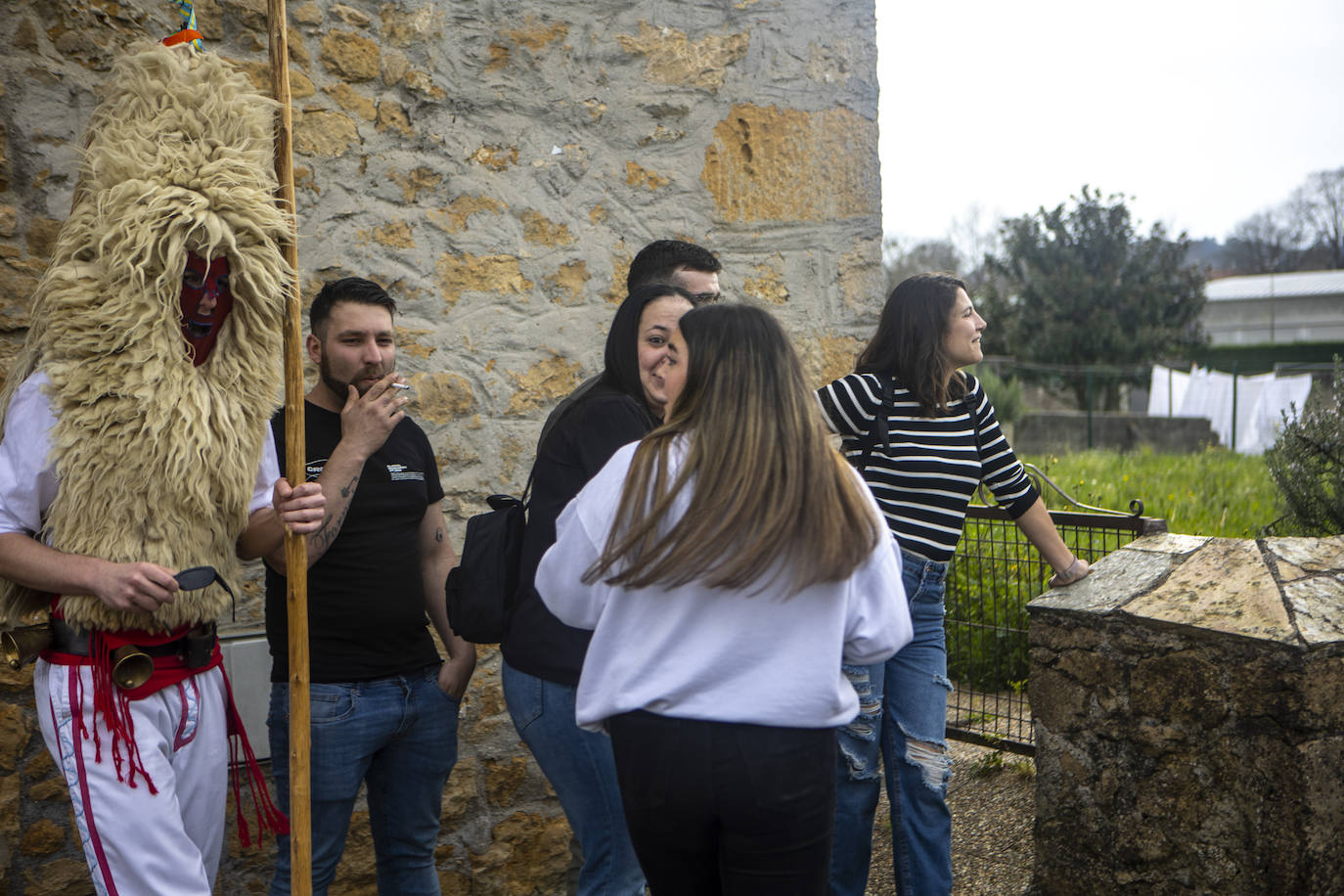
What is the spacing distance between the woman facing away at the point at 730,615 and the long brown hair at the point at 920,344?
1.31 meters

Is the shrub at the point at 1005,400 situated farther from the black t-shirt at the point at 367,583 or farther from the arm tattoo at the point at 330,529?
the arm tattoo at the point at 330,529

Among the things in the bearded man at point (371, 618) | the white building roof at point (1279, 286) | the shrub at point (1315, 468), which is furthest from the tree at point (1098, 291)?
the white building roof at point (1279, 286)

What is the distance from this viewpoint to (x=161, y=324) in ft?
7.11

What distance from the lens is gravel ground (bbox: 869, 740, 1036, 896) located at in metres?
3.71

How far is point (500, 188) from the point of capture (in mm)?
3508

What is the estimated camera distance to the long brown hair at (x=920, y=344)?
3119mm

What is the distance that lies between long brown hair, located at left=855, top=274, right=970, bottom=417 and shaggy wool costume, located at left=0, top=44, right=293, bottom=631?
1726 millimetres

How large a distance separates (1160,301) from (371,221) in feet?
73.2

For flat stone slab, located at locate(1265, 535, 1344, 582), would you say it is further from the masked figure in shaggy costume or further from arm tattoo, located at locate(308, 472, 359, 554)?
the masked figure in shaggy costume

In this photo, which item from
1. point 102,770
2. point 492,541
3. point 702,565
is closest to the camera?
point 702,565

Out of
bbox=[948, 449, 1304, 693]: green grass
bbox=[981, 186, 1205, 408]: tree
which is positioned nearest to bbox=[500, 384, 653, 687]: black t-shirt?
bbox=[948, 449, 1304, 693]: green grass

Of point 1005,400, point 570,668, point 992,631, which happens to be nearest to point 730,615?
point 570,668

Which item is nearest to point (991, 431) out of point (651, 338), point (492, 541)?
point (651, 338)

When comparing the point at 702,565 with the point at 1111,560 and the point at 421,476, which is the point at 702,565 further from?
the point at 1111,560
